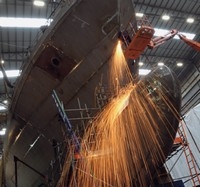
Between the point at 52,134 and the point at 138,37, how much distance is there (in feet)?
9.17

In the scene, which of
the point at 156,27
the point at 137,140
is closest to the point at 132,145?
the point at 137,140

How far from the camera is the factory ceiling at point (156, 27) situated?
12.6m

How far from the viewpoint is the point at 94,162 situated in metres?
5.01

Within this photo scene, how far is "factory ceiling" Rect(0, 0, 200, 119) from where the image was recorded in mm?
12586

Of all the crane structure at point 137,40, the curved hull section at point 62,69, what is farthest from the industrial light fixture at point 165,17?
the crane structure at point 137,40

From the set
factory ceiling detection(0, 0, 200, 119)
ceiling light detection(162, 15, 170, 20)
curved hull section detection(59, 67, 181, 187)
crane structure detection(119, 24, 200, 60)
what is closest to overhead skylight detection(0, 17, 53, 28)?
factory ceiling detection(0, 0, 200, 119)

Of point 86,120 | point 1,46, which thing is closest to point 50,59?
point 86,120

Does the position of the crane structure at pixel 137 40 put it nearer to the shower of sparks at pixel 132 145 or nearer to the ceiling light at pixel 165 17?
the shower of sparks at pixel 132 145

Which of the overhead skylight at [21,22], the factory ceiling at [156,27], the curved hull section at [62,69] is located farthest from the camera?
the overhead skylight at [21,22]

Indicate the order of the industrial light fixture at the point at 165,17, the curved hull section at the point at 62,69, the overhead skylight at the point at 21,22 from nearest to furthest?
the curved hull section at the point at 62,69 → the overhead skylight at the point at 21,22 → the industrial light fixture at the point at 165,17

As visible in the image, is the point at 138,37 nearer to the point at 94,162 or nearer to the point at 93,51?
the point at 93,51

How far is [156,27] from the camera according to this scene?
1603 centimetres

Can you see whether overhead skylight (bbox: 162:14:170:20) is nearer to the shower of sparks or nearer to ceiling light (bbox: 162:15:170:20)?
ceiling light (bbox: 162:15:170:20)

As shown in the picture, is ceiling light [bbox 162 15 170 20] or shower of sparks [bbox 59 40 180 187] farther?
ceiling light [bbox 162 15 170 20]
